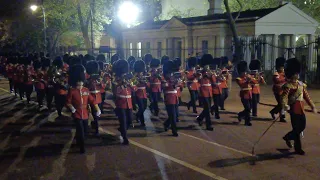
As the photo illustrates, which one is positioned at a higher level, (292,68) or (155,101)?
(292,68)

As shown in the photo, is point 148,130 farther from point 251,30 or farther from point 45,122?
point 251,30

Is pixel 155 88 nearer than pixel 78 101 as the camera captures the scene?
No

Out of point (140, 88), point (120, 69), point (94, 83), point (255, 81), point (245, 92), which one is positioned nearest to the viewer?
point (120, 69)

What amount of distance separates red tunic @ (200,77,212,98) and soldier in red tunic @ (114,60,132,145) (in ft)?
7.22

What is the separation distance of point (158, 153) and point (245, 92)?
4.16 metres

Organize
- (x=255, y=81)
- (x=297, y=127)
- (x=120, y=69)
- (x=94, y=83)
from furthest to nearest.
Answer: (x=255, y=81), (x=94, y=83), (x=120, y=69), (x=297, y=127)

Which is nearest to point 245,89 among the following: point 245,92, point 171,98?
point 245,92

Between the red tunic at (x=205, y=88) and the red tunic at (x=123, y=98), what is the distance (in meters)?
2.28

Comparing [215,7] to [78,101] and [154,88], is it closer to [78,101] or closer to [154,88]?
[154,88]

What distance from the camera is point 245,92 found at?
1166 cm

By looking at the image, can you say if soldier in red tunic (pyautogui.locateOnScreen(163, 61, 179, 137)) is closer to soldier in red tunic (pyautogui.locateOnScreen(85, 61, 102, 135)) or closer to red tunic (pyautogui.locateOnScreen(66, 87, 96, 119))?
soldier in red tunic (pyautogui.locateOnScreen(85, 61, 102, 135))

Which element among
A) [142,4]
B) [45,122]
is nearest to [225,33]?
[45,122]

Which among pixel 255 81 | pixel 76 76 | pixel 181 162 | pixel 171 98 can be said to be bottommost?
pixel 181 162

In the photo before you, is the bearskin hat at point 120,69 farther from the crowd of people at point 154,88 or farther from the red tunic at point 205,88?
the red tunic at point 205,88
